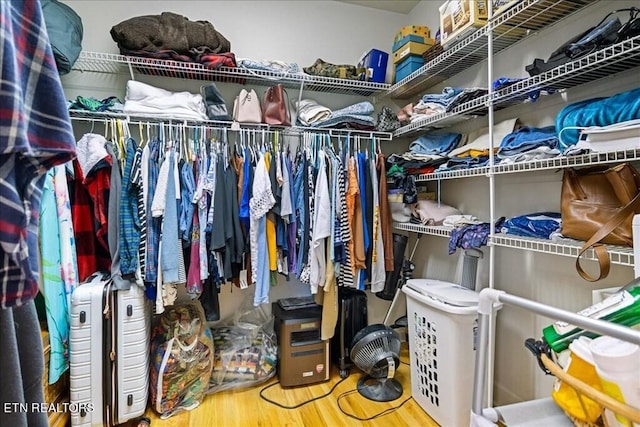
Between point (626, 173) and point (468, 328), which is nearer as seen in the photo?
point (626, 173)

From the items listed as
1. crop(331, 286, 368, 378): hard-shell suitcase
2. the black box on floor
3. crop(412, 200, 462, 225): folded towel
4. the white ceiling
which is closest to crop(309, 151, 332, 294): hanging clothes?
the black box on floor

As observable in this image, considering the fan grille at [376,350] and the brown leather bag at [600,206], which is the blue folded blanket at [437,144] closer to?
the brown leather bag at [600,206]

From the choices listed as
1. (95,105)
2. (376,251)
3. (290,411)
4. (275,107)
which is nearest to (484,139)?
(376,251)

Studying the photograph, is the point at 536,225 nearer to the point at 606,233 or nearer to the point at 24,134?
the point at 606,233

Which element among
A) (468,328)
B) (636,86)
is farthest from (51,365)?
(636,86)

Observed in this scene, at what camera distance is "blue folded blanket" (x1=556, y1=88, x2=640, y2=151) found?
3.65 ft

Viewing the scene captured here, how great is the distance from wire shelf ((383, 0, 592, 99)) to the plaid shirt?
5.68 feet

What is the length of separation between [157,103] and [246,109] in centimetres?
53

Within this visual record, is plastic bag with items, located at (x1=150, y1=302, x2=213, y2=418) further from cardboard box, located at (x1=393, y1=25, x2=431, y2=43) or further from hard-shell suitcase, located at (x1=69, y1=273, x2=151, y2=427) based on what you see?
cardboard box, located at (x1=393, y1=25, x2=431, y2=43)

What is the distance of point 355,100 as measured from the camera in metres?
2.70

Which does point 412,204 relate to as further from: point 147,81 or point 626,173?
point 147,81

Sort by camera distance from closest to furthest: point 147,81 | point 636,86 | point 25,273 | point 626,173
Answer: point 25,273 < point 626,173 < point 636,86 < point 147,81

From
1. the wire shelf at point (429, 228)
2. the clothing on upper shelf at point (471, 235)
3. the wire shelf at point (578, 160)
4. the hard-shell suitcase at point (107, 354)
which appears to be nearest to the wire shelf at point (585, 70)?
the wire shelf at point (578, 160)

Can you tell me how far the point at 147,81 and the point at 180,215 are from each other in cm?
105
